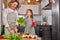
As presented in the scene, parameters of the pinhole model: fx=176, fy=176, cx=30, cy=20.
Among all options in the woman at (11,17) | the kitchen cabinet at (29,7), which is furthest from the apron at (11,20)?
the kitchen cabinet at (29,7)

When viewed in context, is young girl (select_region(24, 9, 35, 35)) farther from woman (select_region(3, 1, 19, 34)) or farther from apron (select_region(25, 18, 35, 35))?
woman (select_region(3, 1, 19, 34))

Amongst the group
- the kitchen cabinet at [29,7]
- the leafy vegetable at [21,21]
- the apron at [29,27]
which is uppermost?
the kitchen cabinet at [29,7]

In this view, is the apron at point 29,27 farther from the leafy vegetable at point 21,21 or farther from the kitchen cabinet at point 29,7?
the kitchen cabinet at point 29,7

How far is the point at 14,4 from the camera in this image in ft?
10.9

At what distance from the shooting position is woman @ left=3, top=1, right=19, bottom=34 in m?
3.27

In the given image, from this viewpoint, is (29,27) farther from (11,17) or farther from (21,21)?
(11,17)

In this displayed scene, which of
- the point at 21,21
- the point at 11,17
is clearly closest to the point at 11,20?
the point at 11,17

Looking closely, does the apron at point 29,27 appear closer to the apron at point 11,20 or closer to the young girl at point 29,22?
the young girl at point 29,22

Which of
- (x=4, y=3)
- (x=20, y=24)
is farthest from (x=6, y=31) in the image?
(x=4, y=3)

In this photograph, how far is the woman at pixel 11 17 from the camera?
327cm

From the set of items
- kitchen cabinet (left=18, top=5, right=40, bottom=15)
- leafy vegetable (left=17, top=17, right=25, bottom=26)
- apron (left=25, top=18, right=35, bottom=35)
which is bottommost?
apron (left=25, top=18, right=35, bottom=35)

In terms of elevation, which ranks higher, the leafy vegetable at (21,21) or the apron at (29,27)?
the leafy vegetable at (21,21)

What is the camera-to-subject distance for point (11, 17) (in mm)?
3311

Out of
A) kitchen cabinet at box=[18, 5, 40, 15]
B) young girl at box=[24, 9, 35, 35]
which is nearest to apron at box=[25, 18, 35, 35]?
young girl at box=[24, 9, 35, 35]
